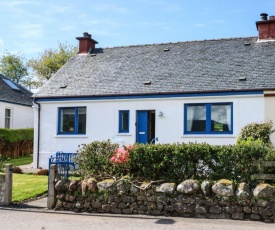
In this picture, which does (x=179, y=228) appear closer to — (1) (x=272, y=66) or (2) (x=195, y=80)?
(2) (x=195, y=80)

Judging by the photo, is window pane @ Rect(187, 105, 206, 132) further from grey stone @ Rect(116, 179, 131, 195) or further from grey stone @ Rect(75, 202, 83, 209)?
grey stone @ Rect(75, 202, 83, 209)

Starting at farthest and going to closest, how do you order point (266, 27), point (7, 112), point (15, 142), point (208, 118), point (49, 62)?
point (49, 62), point (7, 112), point (15, 142), point (266, 27), point (208, 118)

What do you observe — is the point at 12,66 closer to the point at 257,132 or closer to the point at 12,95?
the point at 12,95

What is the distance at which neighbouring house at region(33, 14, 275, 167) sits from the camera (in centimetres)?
1664

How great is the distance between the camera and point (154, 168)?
959cm

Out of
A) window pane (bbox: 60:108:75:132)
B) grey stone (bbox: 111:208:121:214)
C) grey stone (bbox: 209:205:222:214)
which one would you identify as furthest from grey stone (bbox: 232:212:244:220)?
window pane (bbox: 60:108:75:132)

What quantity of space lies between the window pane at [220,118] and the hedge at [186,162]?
711 centimetres

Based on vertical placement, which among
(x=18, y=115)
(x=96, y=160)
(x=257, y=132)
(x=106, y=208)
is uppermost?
(x=18, y=115)

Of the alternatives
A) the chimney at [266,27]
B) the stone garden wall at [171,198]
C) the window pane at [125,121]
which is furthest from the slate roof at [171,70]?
the stone garden wall at [171,198]

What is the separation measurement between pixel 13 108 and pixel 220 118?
58.7ft

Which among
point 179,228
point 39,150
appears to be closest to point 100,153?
point 179,228

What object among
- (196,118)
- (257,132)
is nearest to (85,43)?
(196,118)

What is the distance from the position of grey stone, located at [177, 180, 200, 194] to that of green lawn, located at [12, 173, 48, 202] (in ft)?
16.0

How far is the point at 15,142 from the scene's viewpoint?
25.0 metres
